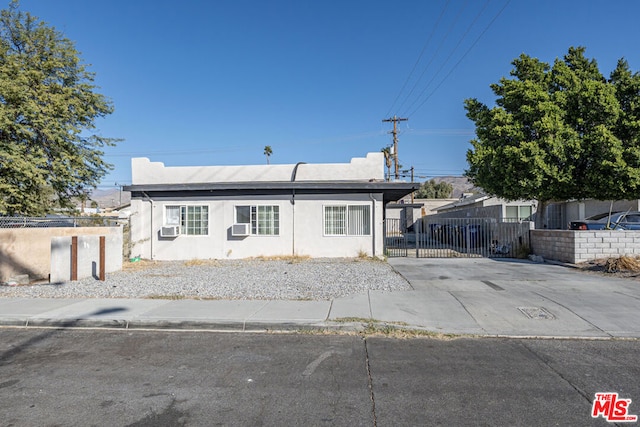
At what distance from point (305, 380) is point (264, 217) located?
12.8 metres

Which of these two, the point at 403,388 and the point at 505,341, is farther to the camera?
the point at 505,341

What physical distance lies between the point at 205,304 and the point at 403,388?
16.4 feet

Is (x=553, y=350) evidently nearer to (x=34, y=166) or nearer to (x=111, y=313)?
(x=111, y=313)

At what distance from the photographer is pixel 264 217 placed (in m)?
17.0

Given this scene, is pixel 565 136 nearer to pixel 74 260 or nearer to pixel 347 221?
pixel 347 221

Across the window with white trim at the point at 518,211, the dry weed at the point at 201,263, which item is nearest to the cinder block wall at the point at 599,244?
the dry weed at the point at 201,263

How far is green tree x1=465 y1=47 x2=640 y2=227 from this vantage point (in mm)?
16062

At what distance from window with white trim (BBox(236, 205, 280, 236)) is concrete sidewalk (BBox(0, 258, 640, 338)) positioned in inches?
331

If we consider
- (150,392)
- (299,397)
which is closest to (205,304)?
(150,392)

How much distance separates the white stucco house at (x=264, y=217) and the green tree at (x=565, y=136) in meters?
5.04

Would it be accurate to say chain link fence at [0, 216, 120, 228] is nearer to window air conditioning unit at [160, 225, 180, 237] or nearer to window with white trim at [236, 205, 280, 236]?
window air conditioning unit at [160, 225, 180, 237]

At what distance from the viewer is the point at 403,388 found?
4258 mm
